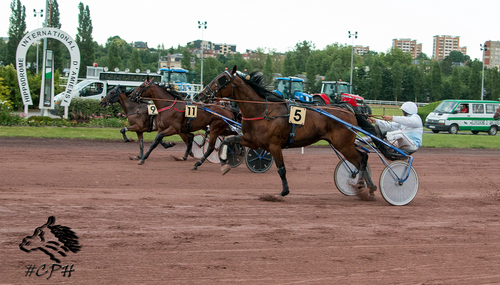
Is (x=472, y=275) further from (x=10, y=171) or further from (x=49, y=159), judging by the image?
(x=49, y=159)

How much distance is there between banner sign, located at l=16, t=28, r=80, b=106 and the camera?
685 inches

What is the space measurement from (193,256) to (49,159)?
7.51 meters

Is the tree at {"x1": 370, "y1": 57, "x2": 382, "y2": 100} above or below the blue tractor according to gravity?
above

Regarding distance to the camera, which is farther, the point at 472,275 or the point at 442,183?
the point at 442,183

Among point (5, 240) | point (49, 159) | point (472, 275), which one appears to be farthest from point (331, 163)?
point (5, 240)

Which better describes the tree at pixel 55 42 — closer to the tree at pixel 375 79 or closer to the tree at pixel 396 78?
the tree at pixel 375 79

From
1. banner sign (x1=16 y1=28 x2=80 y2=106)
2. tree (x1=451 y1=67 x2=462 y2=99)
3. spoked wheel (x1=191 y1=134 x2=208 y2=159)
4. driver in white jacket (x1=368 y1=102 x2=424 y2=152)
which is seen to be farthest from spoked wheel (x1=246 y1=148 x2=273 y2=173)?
tree (x1=451 y1=67 x2=462 y2=99)

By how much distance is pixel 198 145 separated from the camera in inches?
447

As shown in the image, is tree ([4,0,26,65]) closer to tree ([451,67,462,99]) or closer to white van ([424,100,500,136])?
white van ([424,100,500,136])

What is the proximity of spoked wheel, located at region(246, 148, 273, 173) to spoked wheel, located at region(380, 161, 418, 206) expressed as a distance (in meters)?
3.38

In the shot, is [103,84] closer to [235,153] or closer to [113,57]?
[235,153]

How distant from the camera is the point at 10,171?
27.8 ft

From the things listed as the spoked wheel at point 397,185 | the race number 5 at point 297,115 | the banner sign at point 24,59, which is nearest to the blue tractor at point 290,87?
the banner sign at point 24,59

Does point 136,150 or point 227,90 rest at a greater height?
point 227,90
